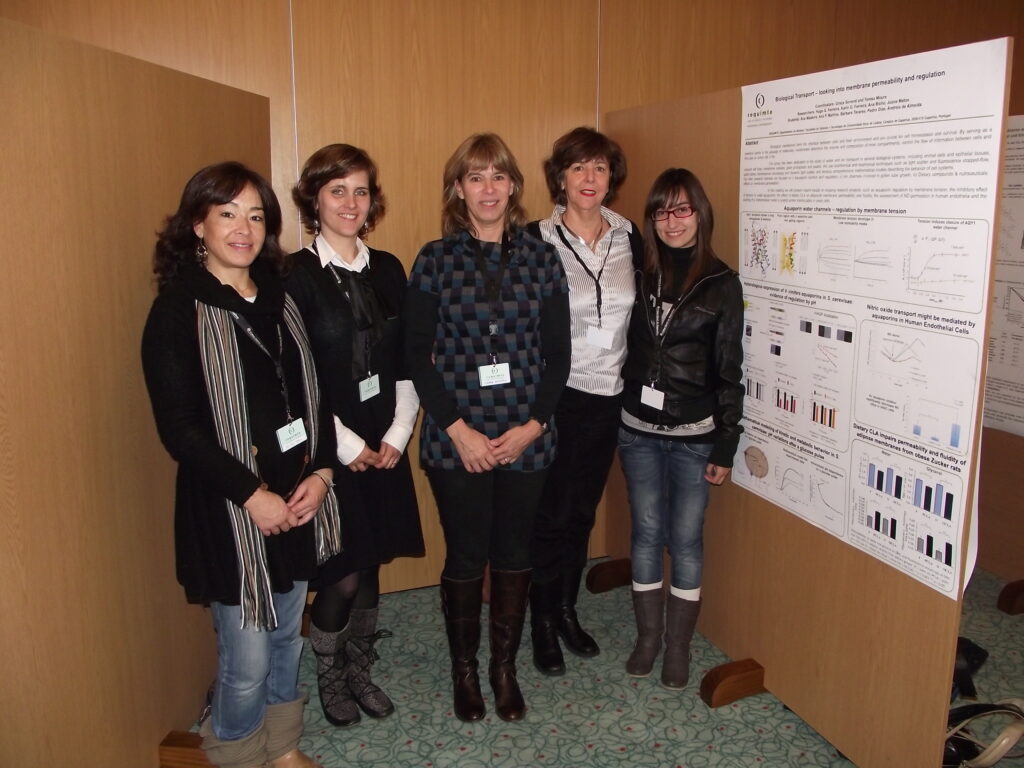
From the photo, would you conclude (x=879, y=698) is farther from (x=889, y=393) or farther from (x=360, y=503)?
(x=360, y=503)

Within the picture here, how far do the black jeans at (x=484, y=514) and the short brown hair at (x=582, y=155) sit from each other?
0.97m

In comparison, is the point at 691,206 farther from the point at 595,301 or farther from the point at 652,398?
the point at 652,398

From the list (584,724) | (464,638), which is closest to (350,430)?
(464,638)

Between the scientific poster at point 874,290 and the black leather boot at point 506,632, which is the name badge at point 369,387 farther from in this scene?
the scientific poster at point 874,290

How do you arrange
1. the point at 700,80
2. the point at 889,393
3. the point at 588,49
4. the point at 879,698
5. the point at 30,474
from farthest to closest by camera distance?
1. the point at 700,80
2. the point at 588,49
3. the point at 879,698
4. the point at 889,393
5. the point at 30,474

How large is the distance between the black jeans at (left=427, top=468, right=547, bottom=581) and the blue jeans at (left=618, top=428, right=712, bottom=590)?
394 millimetres

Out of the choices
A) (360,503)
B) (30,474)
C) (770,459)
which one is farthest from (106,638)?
(770,459)

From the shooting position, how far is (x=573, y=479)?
8.73 feet

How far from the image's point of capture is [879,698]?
2156 mm

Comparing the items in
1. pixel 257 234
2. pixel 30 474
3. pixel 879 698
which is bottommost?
pixel 879 698

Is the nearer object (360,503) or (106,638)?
(106,638)

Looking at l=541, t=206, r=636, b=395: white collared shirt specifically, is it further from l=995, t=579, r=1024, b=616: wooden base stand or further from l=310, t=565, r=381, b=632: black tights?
l=995, t=579, r=1024, b=616: wooden base stand

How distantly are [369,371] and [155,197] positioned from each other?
717mm

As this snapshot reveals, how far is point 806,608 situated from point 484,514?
1.03 meters
